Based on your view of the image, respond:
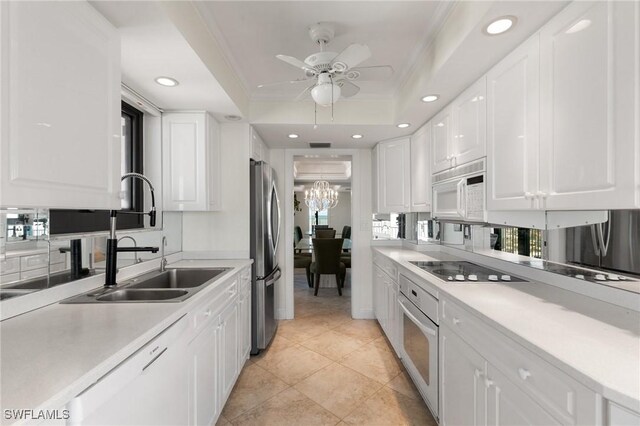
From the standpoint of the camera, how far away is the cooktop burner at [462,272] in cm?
186

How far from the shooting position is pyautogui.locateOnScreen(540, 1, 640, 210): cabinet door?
98cm

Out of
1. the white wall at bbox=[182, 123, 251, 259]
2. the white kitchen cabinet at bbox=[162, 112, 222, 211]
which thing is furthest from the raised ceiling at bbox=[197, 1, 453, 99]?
the white wall at bbox=[182, 123, 251, 259]

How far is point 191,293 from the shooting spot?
5.23 feet

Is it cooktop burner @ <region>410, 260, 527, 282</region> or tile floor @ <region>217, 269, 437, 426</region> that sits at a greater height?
cooktop burner @ <region>410, 260, 527, 282</region>

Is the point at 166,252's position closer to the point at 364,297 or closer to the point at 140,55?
the point at 140,55

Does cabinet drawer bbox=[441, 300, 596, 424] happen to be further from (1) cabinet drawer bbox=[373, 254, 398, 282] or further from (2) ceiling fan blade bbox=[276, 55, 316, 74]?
(2) ceiling fan blade bbox=[276, 55, 316, 74]

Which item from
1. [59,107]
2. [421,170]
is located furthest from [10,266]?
[421,170]

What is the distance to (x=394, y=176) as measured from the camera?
11.2ft

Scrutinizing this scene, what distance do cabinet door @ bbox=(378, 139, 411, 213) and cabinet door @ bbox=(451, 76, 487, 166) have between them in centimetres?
102

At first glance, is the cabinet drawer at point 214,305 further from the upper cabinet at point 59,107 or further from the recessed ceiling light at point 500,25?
the recessed ceiling light at point 500,25

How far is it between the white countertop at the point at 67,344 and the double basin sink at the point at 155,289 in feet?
0.39

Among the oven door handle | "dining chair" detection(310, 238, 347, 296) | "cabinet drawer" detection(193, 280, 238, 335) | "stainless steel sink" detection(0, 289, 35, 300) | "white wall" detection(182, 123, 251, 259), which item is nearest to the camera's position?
"stainless steel sink" detection(0, 289, 35, 300)

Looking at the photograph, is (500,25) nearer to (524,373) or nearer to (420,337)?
(524,373)

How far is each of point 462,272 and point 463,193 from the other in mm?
567
